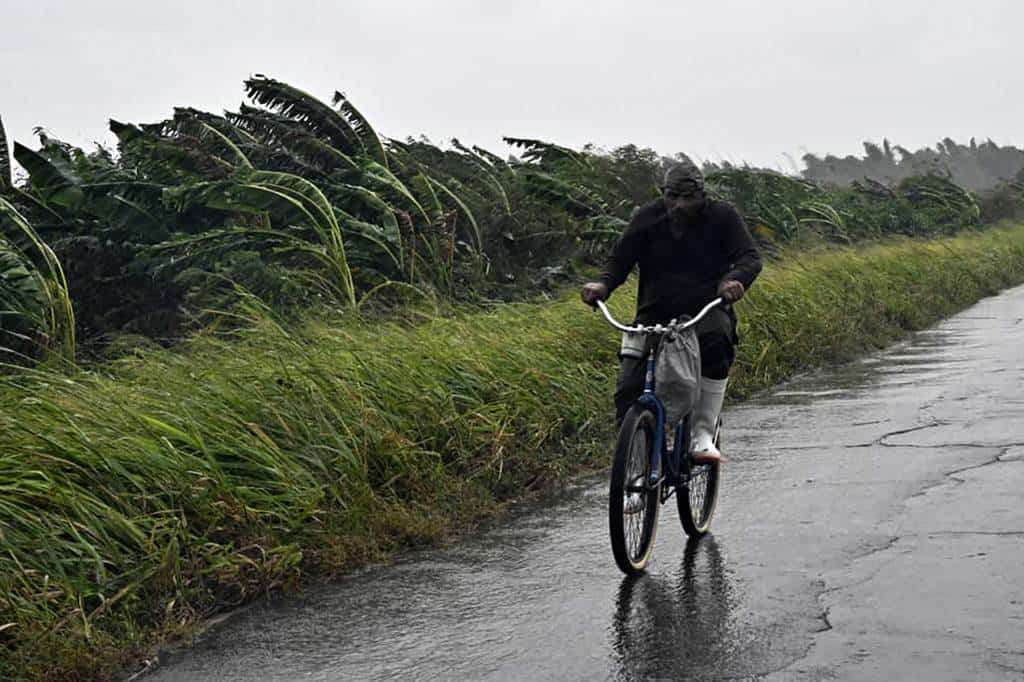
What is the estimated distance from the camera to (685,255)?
21.9 ft

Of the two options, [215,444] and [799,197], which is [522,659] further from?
[799,197]

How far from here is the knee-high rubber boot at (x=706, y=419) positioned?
6699 millimetres

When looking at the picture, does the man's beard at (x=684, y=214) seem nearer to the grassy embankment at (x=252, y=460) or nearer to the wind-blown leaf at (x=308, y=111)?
the grassy embankment at (x=252, y=460)

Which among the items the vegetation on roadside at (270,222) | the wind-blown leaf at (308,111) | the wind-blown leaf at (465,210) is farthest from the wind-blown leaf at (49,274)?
the wind-blown leaf at (465,210)

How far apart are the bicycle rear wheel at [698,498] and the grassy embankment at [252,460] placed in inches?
55.2

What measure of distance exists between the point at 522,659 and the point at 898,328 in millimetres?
14843

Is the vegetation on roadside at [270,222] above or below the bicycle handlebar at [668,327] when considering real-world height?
above

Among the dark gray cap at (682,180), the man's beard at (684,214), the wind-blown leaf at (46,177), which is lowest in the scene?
the man's beard at (684,214)

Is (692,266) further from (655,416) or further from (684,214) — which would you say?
(655,416)

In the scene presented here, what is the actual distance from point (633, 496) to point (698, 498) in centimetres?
99

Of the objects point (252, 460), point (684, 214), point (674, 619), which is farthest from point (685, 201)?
point (252, 460)

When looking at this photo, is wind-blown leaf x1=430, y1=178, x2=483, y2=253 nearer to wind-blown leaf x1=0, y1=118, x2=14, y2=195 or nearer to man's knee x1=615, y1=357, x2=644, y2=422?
wind-blown leaf x1=0, y1=118, x2=14, y2=195

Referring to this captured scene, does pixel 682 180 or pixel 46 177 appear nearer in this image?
pixel 682 180

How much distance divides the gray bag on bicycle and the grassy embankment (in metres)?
1.65
